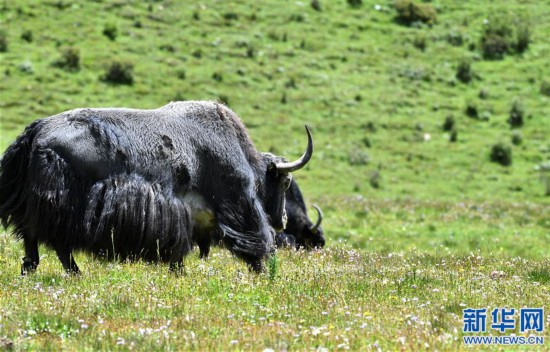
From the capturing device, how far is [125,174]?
28.4ft

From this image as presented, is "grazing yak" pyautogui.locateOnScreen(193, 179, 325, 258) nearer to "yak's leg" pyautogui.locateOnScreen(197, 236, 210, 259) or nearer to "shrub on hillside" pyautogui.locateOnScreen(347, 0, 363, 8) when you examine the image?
"yak's leg" pyautogui.locateOnScreen(197, 236, 210, 259)

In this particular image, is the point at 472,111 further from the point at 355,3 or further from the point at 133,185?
the point at 133,185

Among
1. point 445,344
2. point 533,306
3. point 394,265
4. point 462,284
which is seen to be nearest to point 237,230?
point 394,265

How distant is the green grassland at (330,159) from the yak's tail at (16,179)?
57cm

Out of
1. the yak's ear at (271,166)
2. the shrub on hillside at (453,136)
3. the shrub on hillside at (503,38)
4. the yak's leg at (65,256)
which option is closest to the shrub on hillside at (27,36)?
the shrub on hillside at (453,136)

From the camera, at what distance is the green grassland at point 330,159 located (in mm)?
6559

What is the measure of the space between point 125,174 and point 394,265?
334cm

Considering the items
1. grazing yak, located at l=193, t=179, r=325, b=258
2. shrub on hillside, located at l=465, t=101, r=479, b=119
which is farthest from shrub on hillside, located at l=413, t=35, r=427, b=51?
grazing yak, located at l=193, t=179, r=325, b=258

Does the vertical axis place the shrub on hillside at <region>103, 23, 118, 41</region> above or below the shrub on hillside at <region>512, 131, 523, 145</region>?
above

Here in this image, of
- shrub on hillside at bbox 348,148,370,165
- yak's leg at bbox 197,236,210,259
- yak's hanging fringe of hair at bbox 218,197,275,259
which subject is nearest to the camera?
yak's hanging fringe of hair at bbox 218,197,275,259

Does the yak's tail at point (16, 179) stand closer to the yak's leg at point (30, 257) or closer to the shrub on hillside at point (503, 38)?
the yak's leg at point (30, 257)

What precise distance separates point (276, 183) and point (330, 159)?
2032cm

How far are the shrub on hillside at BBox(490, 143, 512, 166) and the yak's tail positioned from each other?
25.4 meters

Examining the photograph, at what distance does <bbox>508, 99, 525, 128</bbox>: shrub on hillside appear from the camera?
35.0m
